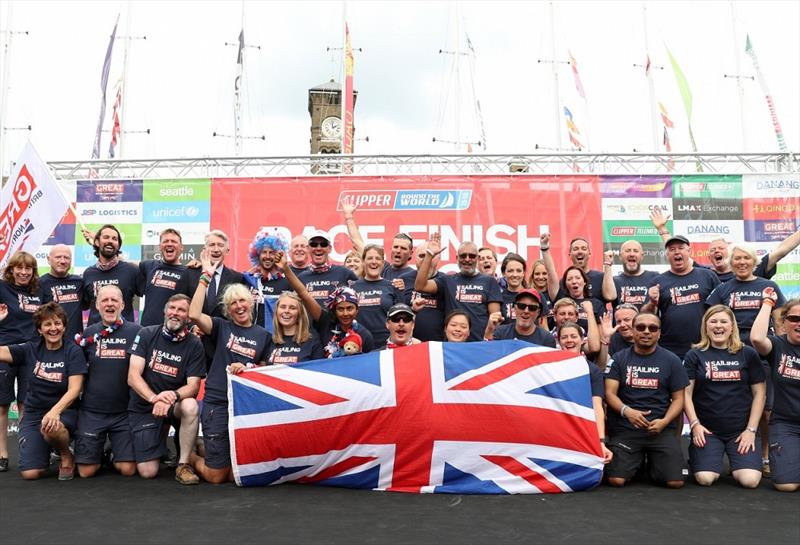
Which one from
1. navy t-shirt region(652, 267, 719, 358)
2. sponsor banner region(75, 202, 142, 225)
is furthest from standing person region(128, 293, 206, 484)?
sponsor banner region(75, 202, 142, 225)

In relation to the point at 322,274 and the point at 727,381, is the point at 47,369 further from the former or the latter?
the point at 727,381

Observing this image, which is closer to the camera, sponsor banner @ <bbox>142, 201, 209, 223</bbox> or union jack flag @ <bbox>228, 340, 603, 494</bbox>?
union jack flag @ <bbox>228, 340, 603, 494</bbox>

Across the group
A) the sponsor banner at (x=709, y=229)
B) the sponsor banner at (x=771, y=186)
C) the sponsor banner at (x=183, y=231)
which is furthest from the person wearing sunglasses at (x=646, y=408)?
the sponsor banner at (x=183, y=231)

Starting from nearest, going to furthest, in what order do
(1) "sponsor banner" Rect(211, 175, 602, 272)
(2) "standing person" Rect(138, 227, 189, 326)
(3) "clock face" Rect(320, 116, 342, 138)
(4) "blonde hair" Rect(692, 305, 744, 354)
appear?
(4) "blonde hair" Rect(692, 305, 744, 354) < (2) "standing person" Rect(138, 227, 189, 326) < (1) "sponsor banner" Rect(211, 175, 602, 272) < (3) "clock face" Rect(320, 116, 342, 138)

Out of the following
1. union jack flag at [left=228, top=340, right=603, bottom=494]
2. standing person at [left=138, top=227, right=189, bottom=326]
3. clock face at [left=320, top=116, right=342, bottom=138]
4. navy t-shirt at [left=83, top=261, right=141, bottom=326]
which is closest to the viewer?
union jack flag at [left=228, top=340, right=603, bottom=494]

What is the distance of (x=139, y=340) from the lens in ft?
17.2

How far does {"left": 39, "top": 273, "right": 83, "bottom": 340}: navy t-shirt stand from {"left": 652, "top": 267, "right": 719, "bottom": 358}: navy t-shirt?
520 centimetres

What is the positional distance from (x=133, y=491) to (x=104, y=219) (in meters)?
5.83

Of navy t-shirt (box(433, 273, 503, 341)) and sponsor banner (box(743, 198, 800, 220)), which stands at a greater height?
sponsor banner (box(743, 198, 800, 220))

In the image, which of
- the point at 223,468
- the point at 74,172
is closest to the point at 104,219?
the point at 74,172

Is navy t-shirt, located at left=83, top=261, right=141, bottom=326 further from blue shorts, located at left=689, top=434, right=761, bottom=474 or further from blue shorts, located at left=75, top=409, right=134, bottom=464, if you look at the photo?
blue shorts, located at left=689, top=434, right=761, bottom=474

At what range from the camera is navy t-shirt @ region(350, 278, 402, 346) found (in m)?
5.95

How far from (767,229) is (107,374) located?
322 inches

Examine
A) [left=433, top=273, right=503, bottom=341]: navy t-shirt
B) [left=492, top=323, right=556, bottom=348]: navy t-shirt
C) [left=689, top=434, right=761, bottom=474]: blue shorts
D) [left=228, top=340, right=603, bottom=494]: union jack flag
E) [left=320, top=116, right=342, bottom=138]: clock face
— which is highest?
[left=320, top=116, right=342, bottom=138]: clock face
